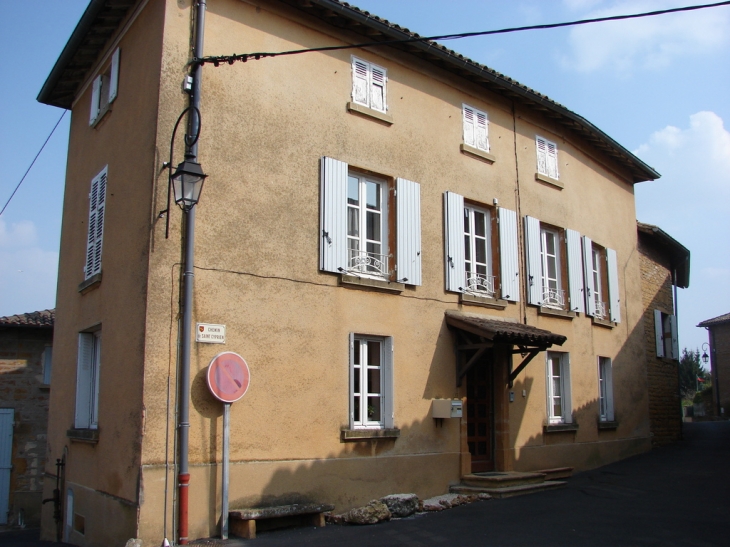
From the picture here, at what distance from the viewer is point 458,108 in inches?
488

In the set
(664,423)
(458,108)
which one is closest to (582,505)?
(458,108)

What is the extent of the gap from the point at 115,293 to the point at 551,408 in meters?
8.17

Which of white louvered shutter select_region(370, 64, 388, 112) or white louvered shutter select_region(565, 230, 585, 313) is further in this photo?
white louvered shutter select_region(565, 230, 585, 313)

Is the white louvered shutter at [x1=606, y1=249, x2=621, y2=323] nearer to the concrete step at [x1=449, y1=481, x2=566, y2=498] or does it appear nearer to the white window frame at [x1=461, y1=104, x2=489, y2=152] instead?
the white window frame at [x1=461, y1=104, x2=489, y2=152]

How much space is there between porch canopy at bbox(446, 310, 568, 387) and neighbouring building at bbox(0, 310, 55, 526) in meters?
9.83

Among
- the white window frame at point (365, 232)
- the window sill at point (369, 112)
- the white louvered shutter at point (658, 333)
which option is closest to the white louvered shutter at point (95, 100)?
the window sill at point (369, 112)

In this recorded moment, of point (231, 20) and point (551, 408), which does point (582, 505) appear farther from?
point (231, 20)

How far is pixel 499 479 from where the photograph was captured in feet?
36.2

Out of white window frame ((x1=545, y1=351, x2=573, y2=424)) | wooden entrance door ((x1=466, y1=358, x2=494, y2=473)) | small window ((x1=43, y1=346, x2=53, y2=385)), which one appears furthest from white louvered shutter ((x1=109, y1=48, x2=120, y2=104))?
white window frame ((x1=545, y1=351, x2=573, y2=424))

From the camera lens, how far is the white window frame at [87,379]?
10289 millimetres

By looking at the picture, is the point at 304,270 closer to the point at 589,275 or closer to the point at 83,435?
the point at 83,435

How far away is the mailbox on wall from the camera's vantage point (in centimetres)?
1083

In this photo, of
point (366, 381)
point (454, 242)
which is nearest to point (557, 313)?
Result: point (454, 242)

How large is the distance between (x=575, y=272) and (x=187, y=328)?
882 cm
